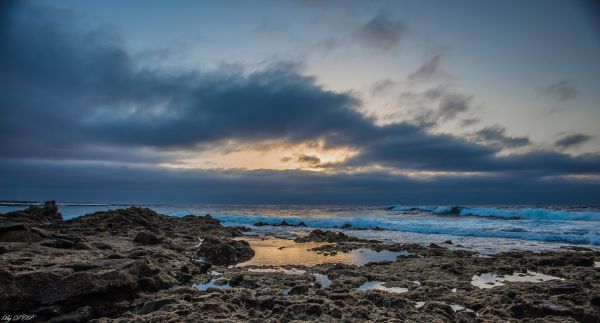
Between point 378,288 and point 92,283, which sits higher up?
point 92,283

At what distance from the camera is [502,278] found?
1055 cm

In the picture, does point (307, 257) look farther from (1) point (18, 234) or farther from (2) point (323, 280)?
(1) point (18, 234)

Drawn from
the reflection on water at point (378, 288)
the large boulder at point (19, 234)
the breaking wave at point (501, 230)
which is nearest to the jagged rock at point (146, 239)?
the large boulder at point (19, 234)

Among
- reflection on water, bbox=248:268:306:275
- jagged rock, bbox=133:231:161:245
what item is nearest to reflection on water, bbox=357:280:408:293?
reflection on water, bbox=248:268:306:275

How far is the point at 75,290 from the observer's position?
630cm

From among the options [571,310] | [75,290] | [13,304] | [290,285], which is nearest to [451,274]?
[571,310]

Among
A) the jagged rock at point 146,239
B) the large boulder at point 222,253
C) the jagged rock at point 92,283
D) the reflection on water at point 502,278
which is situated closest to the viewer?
the jagged rock at point 92,283

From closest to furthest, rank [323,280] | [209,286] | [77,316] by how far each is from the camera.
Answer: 1. [77,316]
2. [209,286]
3. [323,280]

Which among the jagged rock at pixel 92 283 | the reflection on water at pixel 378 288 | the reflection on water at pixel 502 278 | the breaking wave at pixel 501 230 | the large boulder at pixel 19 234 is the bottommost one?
the breaking wave at pixel 501 230

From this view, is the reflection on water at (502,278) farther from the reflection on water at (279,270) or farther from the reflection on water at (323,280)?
the reflection on water at (279,270)

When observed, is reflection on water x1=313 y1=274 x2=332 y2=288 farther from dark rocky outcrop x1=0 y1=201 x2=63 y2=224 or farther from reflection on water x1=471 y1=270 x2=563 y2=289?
dark rocky outcrop x1=0 y1=201 x2=63 y2=224

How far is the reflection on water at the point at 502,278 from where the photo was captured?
382 inches

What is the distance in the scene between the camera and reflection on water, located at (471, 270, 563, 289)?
970 centimetres

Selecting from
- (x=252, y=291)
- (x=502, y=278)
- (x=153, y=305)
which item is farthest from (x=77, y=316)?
(x=502, y=278)
